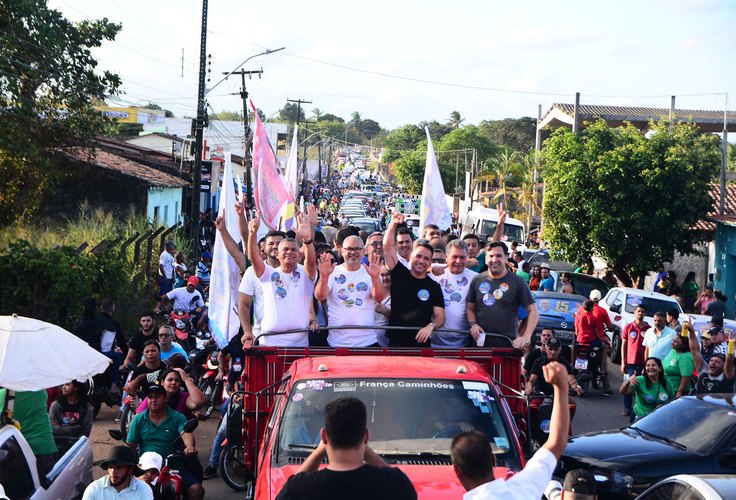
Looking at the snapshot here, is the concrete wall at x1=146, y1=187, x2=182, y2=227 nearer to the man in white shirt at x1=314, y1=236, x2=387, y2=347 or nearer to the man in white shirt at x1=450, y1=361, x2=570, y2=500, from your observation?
the man in white shirt at x1=314, y1=236, x2=387, y2=347

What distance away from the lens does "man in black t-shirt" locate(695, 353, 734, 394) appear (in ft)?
41.7

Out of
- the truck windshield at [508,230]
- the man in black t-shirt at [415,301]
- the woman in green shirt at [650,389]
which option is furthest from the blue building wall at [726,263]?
the man in black t-shirt at [415,301]

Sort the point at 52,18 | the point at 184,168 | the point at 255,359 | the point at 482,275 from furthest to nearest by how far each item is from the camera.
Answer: the point at 184,168 → the point at 52,18 → the point at 482,275 → the point at 255,359

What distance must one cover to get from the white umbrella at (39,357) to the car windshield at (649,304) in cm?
1351

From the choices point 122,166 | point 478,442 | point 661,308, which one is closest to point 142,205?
point 122,166

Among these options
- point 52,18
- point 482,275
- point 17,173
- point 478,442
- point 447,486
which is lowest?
point 447,486

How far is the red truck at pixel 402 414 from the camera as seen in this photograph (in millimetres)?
6169

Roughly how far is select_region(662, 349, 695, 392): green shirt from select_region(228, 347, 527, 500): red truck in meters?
6.62

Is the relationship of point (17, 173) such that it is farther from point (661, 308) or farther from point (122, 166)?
point (661, 308)

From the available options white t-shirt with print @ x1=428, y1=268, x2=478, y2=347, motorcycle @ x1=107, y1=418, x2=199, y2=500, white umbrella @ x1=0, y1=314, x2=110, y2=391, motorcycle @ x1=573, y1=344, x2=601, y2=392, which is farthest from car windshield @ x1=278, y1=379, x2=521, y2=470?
motorcycle @ x1=573, y1=344, x2=601, y2=392

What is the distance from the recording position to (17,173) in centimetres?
2355

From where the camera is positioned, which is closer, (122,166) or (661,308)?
(661,308)

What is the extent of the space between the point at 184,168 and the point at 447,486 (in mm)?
37155

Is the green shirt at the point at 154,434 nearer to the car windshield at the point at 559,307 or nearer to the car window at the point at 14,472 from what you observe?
the car window at the point at 14,472
